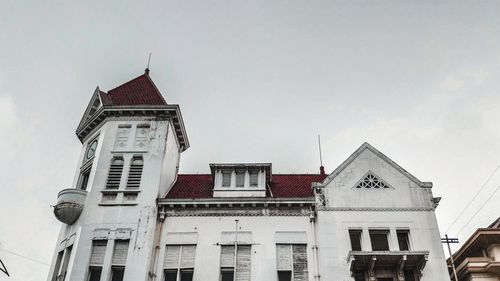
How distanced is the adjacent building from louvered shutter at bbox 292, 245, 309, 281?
9.05 metres

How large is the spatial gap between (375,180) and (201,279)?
11.6 meters

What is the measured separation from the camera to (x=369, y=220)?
25.5 meters

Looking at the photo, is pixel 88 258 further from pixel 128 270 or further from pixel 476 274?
pixel 476 274

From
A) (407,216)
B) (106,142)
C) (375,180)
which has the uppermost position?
(106,142)

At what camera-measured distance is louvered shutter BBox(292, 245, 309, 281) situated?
2384 cm

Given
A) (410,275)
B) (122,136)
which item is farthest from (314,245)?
(122,136)

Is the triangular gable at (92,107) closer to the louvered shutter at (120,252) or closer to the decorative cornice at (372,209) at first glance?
the louvered shutter at (120,252)

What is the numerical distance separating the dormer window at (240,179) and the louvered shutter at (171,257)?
4124 mm

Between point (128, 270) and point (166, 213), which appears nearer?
point (128, 270)

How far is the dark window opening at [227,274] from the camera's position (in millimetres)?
24078

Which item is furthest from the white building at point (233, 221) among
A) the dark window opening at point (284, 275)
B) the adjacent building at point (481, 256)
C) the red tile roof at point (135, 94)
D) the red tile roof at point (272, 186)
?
the adjacent building at point (481, 256)

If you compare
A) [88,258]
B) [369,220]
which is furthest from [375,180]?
[88,258]

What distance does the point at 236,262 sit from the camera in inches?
957

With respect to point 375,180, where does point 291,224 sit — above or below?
below
